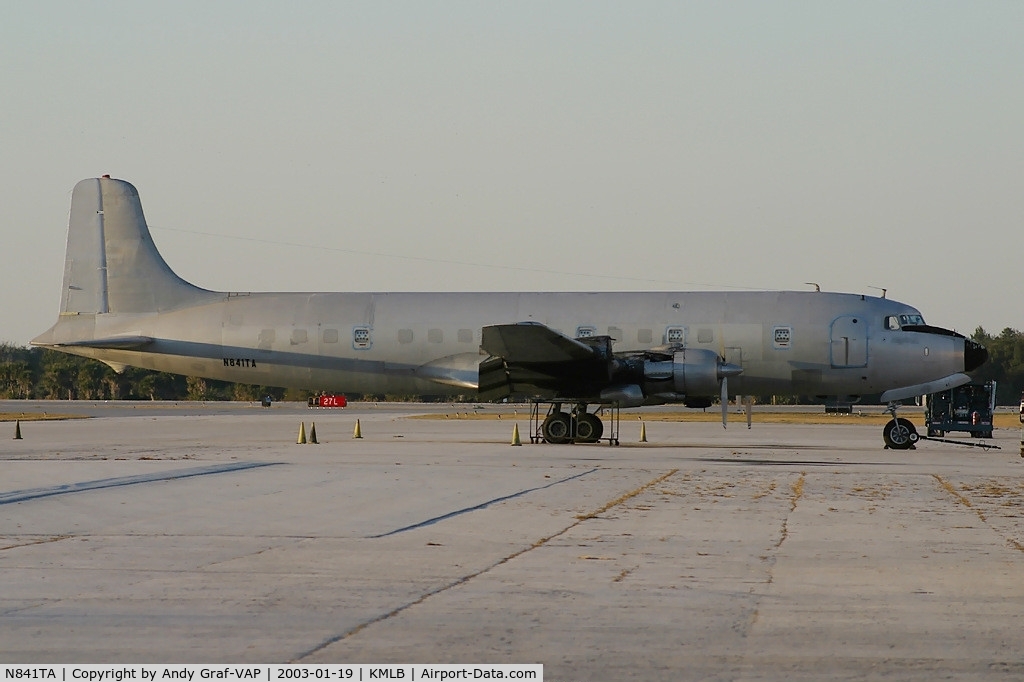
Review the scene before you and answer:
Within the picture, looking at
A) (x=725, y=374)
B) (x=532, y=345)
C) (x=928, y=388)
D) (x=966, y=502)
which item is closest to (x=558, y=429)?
(x=532, y=345)

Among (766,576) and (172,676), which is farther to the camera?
(766,576)

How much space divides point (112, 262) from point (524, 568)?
29.8m

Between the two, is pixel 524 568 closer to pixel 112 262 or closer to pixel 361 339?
pixel 361 339

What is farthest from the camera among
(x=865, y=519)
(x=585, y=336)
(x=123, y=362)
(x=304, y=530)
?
(x=123, y=362)

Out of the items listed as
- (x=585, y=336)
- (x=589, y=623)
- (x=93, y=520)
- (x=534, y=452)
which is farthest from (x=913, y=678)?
(x=585, y=336)

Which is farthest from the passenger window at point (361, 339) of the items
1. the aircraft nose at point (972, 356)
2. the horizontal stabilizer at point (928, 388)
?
the aircraft nose at point (972, 356)

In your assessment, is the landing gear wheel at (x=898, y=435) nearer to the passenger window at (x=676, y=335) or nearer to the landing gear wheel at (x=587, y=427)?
the passenger window at (x=676, y=335)

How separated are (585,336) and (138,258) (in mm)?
14680

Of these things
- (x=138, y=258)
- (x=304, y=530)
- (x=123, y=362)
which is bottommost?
(x=304, y=530)

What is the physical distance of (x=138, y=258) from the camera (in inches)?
1478

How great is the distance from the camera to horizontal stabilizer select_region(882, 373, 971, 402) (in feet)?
108

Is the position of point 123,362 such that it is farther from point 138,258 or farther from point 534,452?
point 534,452

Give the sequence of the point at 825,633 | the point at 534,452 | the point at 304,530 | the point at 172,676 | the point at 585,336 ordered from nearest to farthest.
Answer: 1. the point at 172,676
2. the point at 825,633
3. the point at 304,530
4. the point at 534,452
5. the point at 585,336
